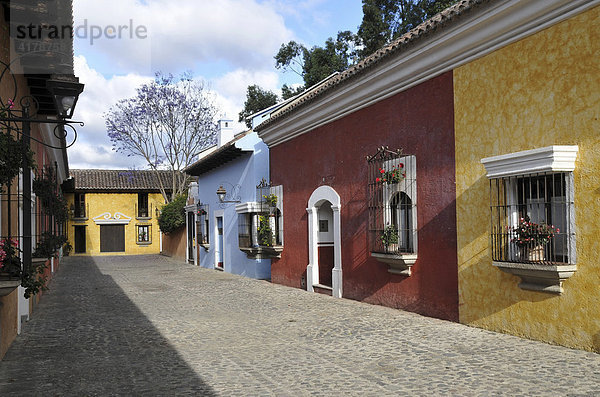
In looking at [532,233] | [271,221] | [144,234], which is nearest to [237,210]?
[271,221]

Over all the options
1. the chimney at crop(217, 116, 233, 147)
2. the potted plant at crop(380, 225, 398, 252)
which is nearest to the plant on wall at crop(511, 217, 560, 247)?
the potted plant at crop(380, 225, 398, 252)

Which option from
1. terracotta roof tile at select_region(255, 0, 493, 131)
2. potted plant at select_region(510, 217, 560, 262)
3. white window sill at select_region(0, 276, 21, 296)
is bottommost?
white window sill at select_region(0, 276, 21, 296)

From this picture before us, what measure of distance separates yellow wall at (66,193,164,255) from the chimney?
614 inches

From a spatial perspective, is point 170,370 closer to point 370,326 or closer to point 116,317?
point 370,326

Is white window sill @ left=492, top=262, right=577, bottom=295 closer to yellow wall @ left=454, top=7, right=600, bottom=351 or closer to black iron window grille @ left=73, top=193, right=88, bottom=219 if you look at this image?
yellow wall @ left=454, top=7, right=600, bottom=351

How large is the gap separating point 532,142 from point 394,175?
2.76 m

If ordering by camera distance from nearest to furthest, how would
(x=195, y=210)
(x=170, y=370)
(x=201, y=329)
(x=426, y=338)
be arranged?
(x=170, y=370)
(x=426, y=338)
(x=201, y=329)
(x=195, y=210)

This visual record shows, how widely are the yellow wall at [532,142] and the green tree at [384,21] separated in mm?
17370

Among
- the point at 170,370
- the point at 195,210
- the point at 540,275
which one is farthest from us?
the point at 195,210

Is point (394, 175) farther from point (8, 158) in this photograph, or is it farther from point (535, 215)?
point (8, 158)

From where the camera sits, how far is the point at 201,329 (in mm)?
8242

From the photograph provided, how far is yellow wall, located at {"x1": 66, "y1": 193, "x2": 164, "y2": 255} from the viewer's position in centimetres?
3478

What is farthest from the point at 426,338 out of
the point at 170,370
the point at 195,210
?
the point at 195,210

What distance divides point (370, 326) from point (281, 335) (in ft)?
4.31
